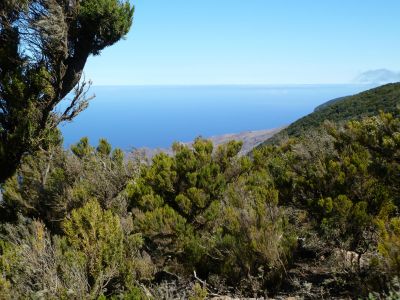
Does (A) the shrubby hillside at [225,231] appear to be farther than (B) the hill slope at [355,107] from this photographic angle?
No

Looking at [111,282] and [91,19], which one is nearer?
[111,282]

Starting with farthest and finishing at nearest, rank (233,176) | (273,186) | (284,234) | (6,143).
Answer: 1. (233,176)
2. (6,143)
3. (273,186)
4. (284,234)

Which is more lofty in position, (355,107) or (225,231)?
(355,107)

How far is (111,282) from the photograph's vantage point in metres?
6.06

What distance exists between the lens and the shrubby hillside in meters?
5.39

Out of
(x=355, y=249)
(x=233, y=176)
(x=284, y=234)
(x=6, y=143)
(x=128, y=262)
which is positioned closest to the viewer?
(x=128, y=262)

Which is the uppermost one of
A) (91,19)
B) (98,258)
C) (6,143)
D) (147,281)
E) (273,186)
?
(91,19)

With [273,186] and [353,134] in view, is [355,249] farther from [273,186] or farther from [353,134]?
[353,134]

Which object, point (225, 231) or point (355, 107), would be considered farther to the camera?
point (355, 107)

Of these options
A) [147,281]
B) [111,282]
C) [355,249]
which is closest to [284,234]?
[355,249]

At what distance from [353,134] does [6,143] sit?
7.42m

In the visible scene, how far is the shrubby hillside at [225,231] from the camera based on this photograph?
5.39 meters

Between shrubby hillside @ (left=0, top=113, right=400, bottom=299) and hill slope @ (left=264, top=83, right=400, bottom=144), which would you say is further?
hill slope @ (left=264, top=83, right=400, bottom=144)

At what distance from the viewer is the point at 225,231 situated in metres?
7.84
